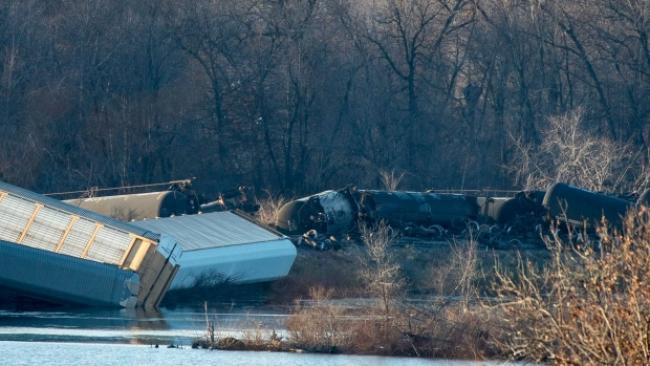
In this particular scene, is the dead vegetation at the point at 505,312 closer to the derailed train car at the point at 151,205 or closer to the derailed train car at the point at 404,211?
the derailed train car at the point at 404,211

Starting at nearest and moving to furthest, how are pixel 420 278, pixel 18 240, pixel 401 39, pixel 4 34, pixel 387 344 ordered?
pixel 387 344, pixel 18 240, pixel 420 278, pixel 4 34, pixel 401 39

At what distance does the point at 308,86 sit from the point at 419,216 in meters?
18.5

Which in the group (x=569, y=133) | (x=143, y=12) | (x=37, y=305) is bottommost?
(x=37, y=305)

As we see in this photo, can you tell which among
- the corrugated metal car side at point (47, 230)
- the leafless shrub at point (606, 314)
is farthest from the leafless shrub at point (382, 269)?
the leafless shrub at point (606, 314)

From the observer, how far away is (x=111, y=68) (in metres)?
62.5

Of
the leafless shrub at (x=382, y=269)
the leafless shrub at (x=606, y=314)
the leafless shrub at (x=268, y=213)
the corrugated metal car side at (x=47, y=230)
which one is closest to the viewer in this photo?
the leafless shrub at (x=606, y=314)

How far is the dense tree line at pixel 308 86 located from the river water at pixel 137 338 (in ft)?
76.0

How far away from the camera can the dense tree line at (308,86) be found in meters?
61.1

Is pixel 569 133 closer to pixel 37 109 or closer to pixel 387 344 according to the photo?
pixel 37 109

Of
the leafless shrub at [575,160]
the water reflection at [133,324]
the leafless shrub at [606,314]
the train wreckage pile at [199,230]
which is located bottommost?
the water reflection at [133,324]

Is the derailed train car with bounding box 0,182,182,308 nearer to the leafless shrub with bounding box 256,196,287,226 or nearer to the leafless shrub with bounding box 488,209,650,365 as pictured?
the leafless shrub with bounding box 256,196,287,226

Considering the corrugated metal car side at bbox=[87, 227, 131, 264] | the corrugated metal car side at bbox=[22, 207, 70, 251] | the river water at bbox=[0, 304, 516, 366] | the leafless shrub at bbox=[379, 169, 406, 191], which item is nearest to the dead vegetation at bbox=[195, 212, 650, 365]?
the river water at bbox=[0, 304, 516, 366]

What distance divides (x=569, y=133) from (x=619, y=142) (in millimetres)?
4237

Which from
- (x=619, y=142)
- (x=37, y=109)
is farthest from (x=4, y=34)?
(x=619, y=142)
